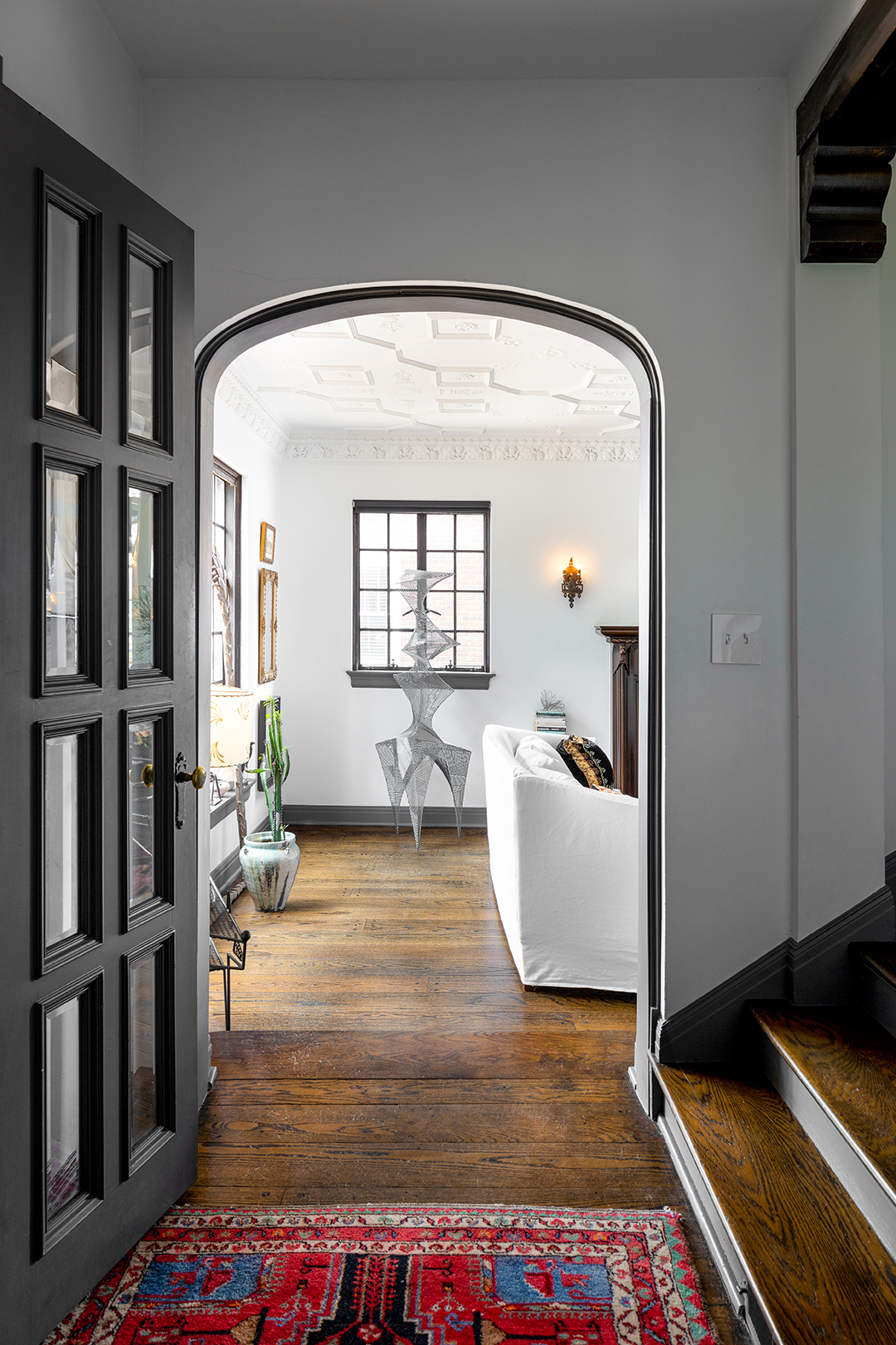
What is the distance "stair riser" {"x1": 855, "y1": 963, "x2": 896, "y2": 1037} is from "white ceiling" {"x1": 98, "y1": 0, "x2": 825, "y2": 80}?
2.39 metres

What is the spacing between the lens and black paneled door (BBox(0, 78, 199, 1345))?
58.3 inches

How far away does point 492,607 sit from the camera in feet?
20.2

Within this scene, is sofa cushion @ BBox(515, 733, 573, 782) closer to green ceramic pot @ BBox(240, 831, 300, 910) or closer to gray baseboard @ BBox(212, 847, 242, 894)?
green ceramic pot @ BBox(240, 831, 300, 910)

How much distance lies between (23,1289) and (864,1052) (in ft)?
6.04

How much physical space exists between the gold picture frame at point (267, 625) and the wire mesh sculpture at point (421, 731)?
0.86 m

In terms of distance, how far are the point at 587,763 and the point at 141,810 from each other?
2.91m

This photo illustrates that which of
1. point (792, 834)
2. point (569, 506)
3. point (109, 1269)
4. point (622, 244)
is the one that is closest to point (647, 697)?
point (792, 834)

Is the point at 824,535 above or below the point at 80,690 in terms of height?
above

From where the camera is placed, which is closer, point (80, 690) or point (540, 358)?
point (80, 690)

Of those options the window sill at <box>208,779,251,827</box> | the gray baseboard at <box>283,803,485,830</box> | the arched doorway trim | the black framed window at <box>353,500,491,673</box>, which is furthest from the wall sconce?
the arched doorway trim

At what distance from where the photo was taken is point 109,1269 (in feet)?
5.73

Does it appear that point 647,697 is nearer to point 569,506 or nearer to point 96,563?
point 96,563

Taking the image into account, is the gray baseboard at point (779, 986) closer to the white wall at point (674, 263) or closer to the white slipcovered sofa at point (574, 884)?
the white wall at point (674, 263)

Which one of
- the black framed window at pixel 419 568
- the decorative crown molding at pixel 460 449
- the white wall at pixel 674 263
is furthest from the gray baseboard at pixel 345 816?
the white wall at pixel 674 263
